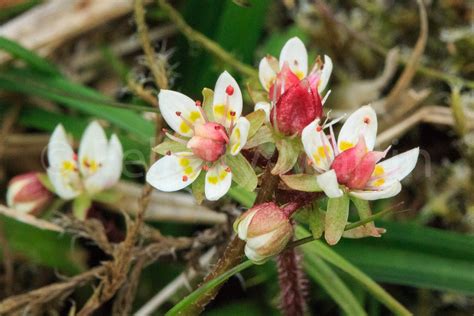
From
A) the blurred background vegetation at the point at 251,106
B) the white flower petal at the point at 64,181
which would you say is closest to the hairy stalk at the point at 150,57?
the blurred background vegetation at the point at 251,106

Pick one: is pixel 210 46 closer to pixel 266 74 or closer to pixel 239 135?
pixel 266 74

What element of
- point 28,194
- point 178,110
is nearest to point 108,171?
point 28,194

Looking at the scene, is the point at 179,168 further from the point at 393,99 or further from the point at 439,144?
the point at 439,144

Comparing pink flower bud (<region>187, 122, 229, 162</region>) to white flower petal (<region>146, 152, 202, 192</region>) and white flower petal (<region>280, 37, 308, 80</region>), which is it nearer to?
white flower petal (<region>146, 152, 202, 192</region>)

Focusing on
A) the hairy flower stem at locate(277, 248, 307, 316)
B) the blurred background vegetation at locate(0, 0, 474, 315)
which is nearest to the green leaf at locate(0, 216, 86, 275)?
the blurred background vegetation at locate(0, 0, 474, 315)

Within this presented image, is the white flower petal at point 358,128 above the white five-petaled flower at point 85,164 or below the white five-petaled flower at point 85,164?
above

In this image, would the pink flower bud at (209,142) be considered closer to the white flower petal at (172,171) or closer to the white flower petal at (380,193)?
the white flower petal at (172,171)
